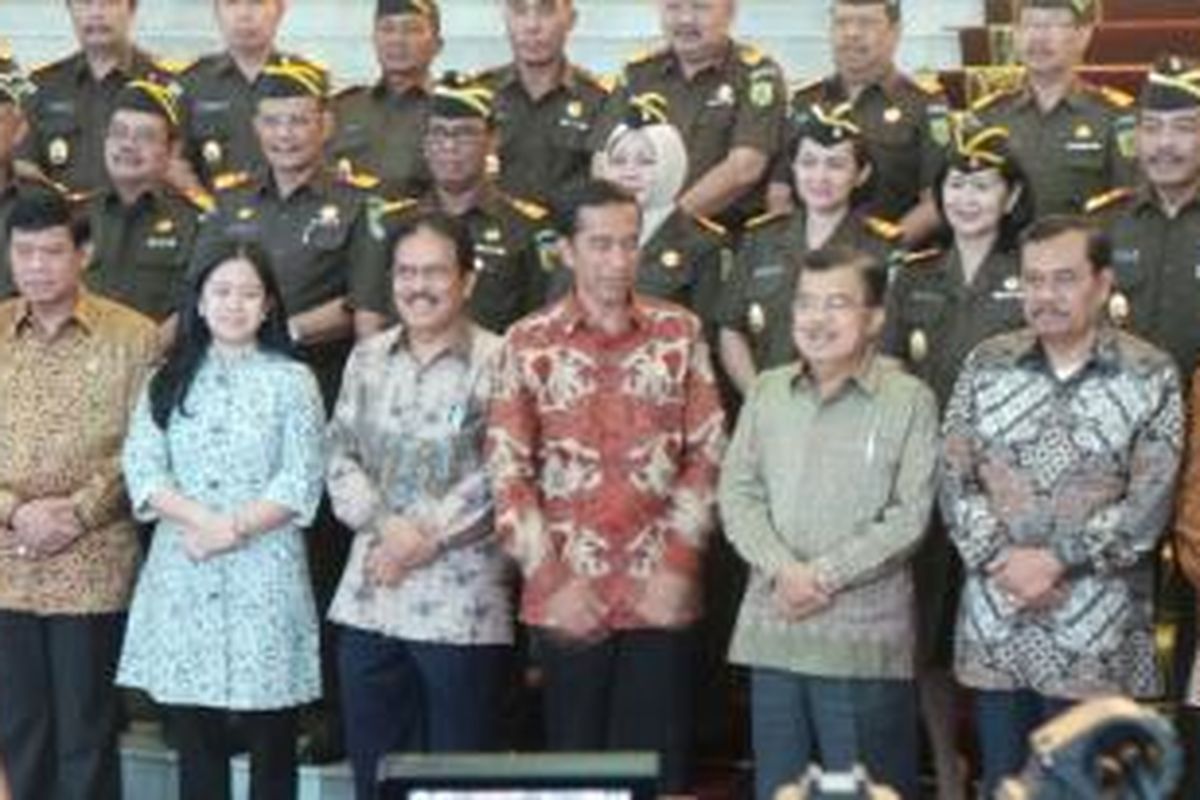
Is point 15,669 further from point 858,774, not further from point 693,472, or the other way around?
point 858,774

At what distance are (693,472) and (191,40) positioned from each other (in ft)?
14.7

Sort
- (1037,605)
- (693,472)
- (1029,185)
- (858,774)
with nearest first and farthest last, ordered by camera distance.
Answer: (858,774)
(1037,605)
(693,472)
(1029,185)

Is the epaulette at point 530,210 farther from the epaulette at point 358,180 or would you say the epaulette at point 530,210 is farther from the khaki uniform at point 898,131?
the khaki uniform at point 898,131

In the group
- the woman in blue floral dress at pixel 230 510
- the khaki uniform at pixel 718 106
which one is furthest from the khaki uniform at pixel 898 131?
the woman in blue floral dress at pixel 230 510

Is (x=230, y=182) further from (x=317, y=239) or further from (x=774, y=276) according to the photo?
(x=774, y=276)

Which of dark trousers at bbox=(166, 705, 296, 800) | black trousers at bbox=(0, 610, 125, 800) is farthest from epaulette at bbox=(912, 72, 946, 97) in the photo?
black trousers at bbox=(0, 610, 125, 800)

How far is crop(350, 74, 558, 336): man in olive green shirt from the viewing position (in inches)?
189

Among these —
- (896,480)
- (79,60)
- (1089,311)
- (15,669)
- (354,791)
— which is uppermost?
(79,60)

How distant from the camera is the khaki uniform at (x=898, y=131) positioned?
5.08 m

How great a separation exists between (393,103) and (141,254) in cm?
79

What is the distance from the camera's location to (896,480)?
398cm

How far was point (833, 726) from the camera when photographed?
4.01 m

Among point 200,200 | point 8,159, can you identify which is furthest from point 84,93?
point 200,200

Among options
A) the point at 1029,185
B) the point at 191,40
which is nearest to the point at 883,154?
the point at 1029,185
